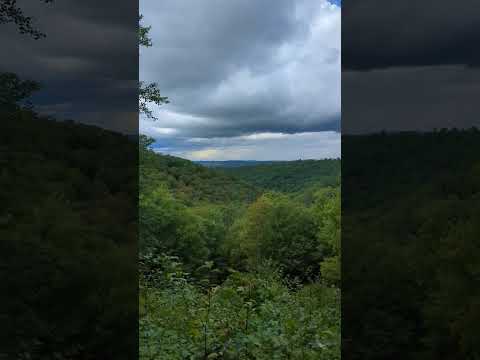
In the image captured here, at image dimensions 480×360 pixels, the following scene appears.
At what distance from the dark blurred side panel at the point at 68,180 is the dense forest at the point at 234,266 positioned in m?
0.93

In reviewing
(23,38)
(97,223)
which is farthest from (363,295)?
(23,38)

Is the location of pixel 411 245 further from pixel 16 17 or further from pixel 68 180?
pixel 16 17

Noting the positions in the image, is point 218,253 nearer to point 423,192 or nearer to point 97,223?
point 97,223

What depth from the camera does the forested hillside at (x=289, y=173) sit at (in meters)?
8.90

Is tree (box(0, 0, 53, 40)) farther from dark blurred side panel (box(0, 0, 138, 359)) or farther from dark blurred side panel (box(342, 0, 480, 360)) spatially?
dark blurred side panel (box(342, 0, 480, 360))

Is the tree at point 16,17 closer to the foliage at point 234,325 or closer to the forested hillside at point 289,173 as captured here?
the foliage at point 234,325

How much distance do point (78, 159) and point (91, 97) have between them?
0.46 meters

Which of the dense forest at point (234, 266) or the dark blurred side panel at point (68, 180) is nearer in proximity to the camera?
the dark blurred side panel at point (68, 180)

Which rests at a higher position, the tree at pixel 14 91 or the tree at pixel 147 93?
the tree at pixel 147 93

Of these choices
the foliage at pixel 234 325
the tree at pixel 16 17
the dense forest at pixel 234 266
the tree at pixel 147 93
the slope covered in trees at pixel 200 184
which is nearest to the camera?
the tree at pixel 16 17

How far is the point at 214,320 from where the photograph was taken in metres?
3.84

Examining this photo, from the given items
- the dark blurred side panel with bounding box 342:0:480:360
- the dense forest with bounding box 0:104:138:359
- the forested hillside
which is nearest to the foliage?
the dense forest with bounding box 0:104:138:359

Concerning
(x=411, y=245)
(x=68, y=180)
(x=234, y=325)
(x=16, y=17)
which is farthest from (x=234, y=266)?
(x=16, y=17)

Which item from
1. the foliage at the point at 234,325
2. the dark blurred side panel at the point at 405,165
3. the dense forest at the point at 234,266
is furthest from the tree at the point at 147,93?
the dark blurred side panel at the point at 405,165
